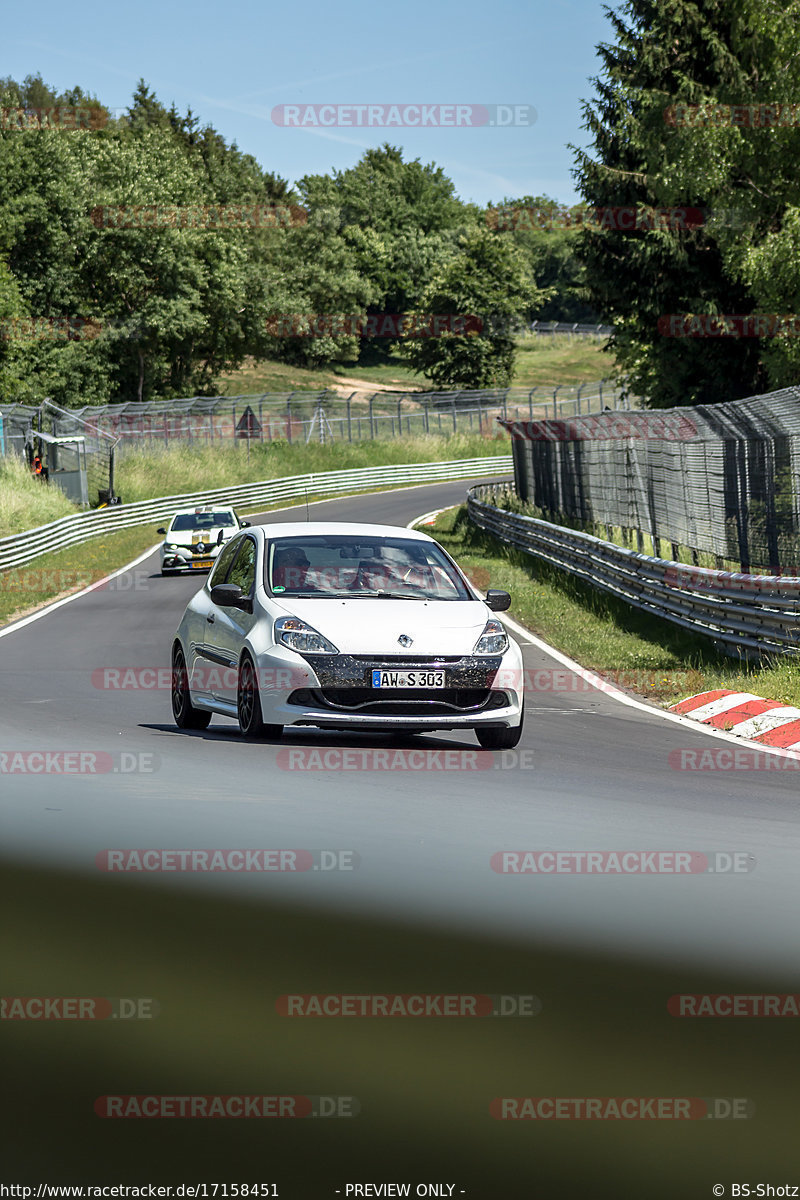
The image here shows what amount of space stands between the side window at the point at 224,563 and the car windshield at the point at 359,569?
0.75 m

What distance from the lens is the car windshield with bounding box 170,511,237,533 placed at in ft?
111

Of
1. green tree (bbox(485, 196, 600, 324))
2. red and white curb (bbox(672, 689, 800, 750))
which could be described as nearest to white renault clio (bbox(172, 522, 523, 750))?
red and white curb (bbox(672, 689, 800, 750))

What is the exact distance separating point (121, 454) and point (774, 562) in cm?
4240

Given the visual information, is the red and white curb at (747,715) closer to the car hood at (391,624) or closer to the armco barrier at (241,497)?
the car hood at (391,624)

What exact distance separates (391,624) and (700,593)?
8120 millimetres

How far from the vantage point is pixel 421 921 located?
496 centimetres

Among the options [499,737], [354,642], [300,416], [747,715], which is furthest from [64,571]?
[300,416]

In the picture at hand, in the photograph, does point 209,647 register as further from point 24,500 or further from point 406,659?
point 24,500

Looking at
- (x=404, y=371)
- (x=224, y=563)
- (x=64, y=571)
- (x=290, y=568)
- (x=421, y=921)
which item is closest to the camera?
(x=421, y=921)

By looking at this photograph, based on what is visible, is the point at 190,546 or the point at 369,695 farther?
the point at 190,546

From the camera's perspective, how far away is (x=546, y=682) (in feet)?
52.1

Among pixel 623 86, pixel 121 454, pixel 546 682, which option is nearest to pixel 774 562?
pixel 546 682

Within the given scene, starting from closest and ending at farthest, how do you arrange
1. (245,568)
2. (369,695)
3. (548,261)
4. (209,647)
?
(369,695), (209,647), (245,568), (548,261)

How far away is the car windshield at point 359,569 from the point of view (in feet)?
34.1
